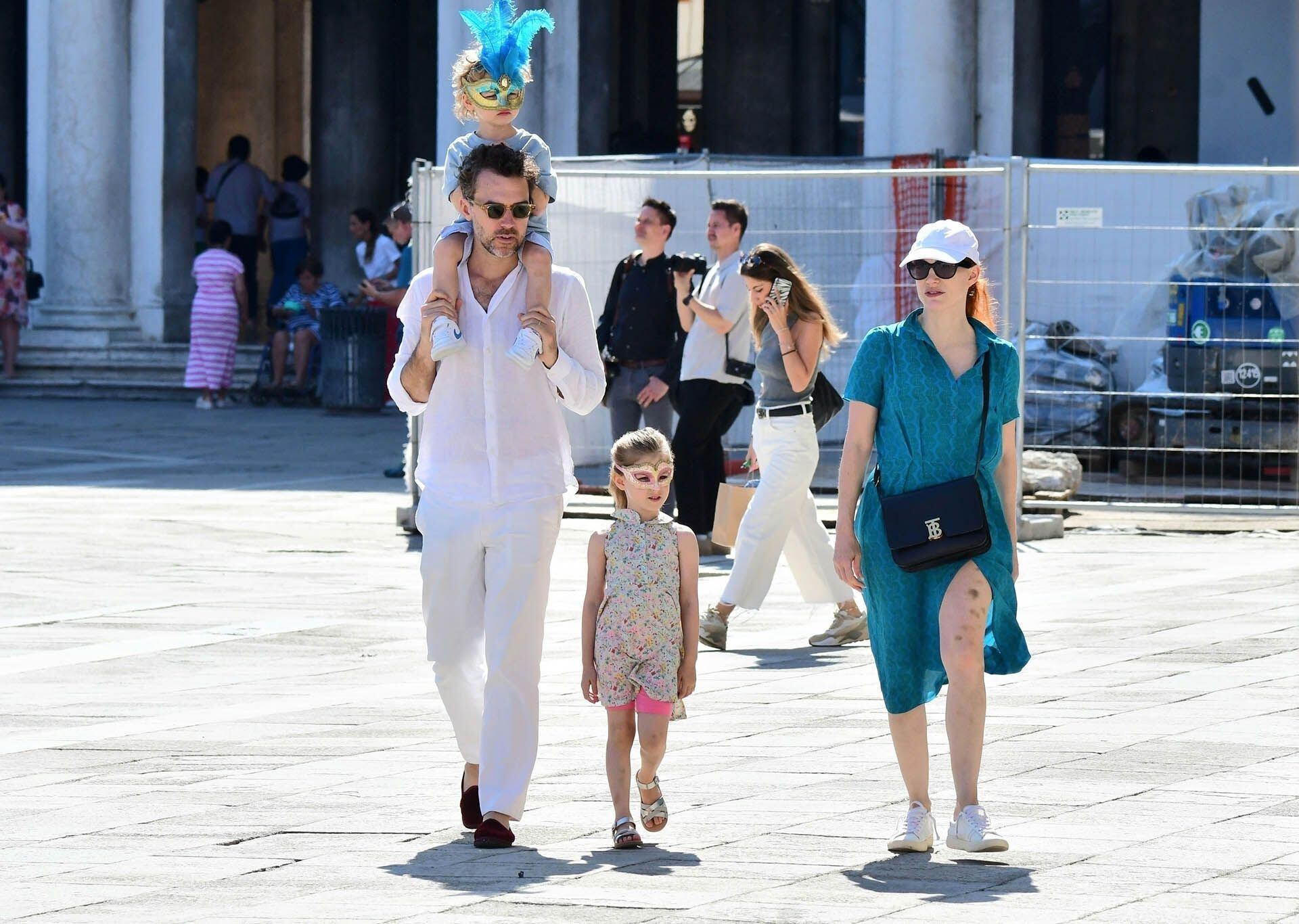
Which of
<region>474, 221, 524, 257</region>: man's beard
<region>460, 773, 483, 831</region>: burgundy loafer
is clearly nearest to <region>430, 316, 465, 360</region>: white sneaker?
<region>474, 221, 524, 257</region>: man's beard

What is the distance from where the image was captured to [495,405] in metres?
5.67

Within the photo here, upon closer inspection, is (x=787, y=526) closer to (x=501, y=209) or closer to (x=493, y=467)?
(x=493, y=467)

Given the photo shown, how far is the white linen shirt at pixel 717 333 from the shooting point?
1085 centimetres

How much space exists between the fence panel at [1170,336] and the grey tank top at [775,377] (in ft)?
11.9

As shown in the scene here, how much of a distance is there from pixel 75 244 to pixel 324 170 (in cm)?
702

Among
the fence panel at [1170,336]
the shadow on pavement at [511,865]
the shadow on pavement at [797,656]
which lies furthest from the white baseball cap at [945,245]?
the fence panel at [1170,336]


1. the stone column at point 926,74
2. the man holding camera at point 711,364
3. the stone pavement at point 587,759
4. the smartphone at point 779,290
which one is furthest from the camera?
the stone column at point 926,74

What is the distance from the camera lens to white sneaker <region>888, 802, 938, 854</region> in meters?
5.36

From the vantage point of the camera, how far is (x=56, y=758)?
6629 millimetres

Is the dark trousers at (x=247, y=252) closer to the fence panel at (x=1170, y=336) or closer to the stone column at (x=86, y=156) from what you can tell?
the stone column at (x=86, y=156)

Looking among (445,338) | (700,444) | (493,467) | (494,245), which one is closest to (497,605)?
(493,467)

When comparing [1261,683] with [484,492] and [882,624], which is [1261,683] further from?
[484,492]

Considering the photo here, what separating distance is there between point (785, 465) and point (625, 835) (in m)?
3.74

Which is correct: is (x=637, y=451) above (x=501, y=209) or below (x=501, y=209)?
below
